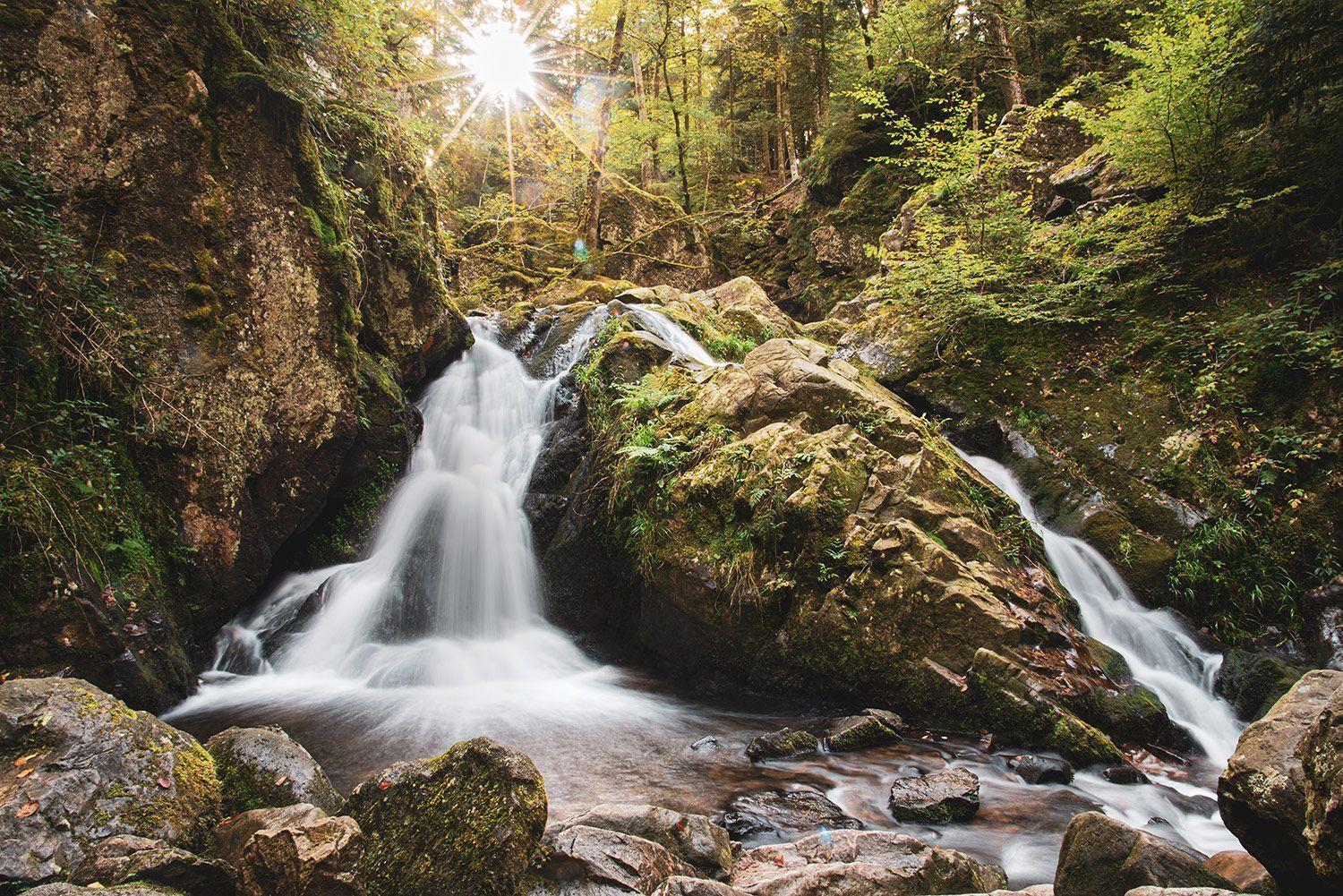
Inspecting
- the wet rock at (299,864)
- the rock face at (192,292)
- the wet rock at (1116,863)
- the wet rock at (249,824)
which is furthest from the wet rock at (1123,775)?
the rock face at (192,292)

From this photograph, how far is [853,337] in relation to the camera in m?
11.9

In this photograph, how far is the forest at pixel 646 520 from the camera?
293 centimetres

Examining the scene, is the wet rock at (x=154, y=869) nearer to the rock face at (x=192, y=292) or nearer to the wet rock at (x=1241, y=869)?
the rock face at (x=192, y=292)

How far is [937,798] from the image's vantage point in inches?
164

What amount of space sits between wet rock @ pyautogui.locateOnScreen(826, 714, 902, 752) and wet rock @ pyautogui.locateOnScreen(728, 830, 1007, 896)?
1664 mm

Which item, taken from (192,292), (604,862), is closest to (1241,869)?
(604,862)

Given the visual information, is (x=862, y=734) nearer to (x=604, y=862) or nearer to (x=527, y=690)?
(x=604, y=862)

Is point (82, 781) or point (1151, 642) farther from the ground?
point (82, 781)

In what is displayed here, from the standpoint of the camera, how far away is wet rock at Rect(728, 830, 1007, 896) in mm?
2865

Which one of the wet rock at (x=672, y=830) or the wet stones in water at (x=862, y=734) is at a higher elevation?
the wet rock at (x=672, y=830)

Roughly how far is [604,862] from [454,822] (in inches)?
29.6

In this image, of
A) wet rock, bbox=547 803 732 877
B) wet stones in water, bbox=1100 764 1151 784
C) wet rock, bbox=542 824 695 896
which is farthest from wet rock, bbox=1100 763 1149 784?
wet rock, bbox=542 824 695 896

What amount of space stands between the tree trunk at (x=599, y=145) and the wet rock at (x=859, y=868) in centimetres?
1739

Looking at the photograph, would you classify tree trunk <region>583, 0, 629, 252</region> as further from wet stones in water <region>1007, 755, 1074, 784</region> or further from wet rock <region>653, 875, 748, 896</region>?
wet rock <region>653, 875, 748, 896</region>
